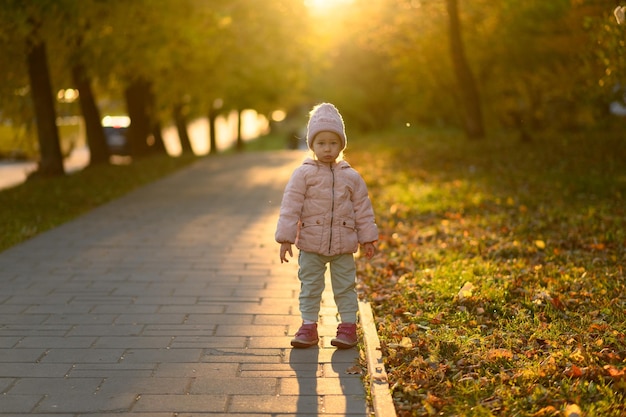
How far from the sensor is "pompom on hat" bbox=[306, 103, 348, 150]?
5645 mm

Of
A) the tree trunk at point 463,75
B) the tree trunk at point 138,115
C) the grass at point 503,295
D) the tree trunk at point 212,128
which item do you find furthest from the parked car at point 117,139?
the grass at point 503,295

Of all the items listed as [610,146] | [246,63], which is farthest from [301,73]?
[610,146]

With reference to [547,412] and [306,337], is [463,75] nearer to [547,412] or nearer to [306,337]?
[306,337]

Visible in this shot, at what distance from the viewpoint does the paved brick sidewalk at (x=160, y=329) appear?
188 inches

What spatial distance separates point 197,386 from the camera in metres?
4.97

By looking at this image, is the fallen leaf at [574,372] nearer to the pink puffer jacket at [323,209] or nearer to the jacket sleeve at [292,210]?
the pink puffer jacket at [323,209]

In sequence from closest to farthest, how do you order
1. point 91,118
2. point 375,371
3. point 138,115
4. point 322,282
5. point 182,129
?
point 375,371 < point 322,282 < point 91,118 < point 138,115 < point 182,129

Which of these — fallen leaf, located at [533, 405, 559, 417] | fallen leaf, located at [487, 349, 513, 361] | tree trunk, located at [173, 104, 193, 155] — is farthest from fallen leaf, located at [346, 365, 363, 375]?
tree trunk, located at [173, 104, 193, 155]

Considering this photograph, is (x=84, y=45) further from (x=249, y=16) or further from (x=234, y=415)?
(x=234, y=415)

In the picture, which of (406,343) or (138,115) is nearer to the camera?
(406,343)

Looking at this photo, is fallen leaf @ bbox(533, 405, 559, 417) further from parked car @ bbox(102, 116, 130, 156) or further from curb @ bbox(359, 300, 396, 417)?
parked car @ bbox(102, 116, 130, 156)

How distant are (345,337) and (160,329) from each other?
144 centimetres

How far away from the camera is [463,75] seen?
24578 millimetres

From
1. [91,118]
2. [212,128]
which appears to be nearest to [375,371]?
[91,118]
